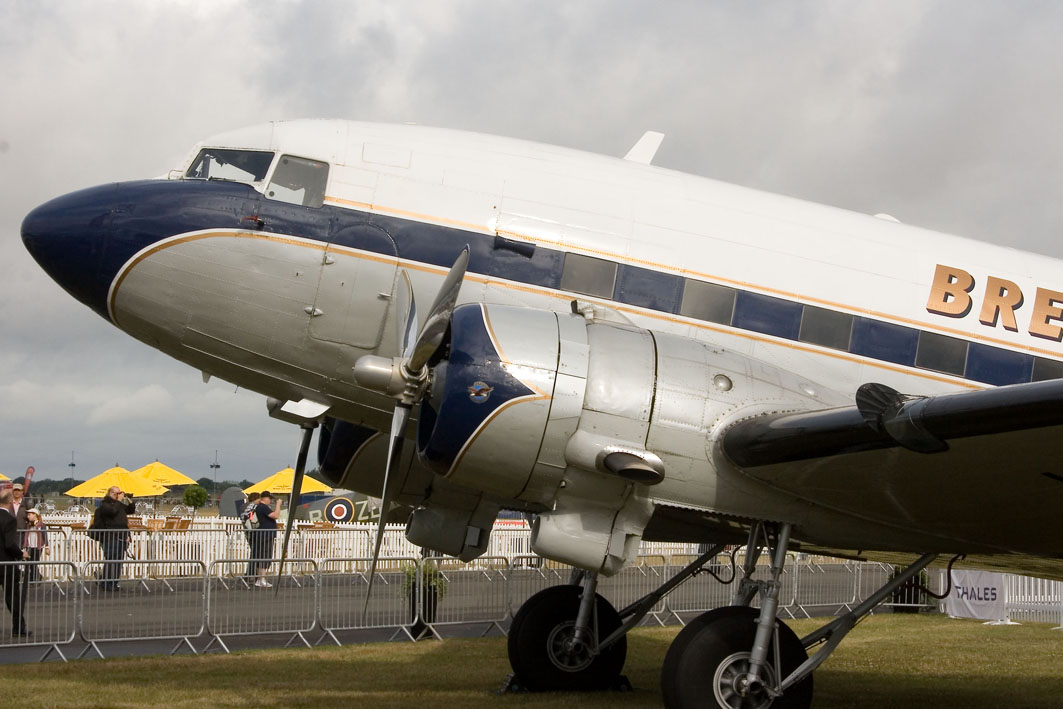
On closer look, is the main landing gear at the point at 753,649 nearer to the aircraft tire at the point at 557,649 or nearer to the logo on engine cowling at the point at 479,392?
the logo on engine cowling at the point at 479,392

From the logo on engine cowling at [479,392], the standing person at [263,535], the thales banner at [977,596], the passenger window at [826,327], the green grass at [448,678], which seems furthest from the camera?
the standing person at [263,535]

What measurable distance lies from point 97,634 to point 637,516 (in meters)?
8.29

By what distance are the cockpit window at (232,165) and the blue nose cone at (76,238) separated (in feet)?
2.44

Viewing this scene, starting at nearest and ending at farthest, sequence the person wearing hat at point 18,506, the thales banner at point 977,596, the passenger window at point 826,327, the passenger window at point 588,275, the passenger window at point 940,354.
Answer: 1. the passenger window at point 588,275
2. the passenger window at point 826,327
3. the passenger window at point 940,354
4. the person wearing hat at point 18,506
5. the thales banner at point 977,596

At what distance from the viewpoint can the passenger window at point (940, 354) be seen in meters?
8.94

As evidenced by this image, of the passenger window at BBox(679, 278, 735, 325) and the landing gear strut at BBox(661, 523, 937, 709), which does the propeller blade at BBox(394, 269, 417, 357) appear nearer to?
the passenger window at BBox(679, 278, 735, 325)

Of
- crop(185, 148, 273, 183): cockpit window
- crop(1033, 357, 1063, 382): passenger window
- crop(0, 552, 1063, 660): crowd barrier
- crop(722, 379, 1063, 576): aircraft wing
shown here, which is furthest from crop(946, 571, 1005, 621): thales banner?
crop(185, 148, 273, 183): cockpit window

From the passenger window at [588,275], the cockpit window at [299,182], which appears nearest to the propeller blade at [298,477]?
the cockpit window at [299,182]

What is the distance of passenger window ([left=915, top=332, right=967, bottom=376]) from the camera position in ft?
29.3

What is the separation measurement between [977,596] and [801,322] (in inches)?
466

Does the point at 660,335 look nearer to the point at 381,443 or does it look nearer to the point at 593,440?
the point at 593,440

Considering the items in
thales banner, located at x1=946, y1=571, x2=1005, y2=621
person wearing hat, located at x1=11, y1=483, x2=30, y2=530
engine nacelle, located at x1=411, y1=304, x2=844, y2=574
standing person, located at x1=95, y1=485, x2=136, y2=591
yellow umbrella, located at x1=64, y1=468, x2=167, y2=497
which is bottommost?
yellow umbrella, located at x1=64, y1=468, x2=167, y2=497

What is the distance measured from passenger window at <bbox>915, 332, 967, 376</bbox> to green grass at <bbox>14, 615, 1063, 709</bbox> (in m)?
3.27

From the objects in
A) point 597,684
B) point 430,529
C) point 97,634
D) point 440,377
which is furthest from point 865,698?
point 97,634
